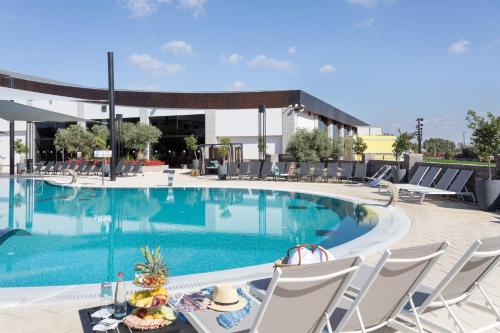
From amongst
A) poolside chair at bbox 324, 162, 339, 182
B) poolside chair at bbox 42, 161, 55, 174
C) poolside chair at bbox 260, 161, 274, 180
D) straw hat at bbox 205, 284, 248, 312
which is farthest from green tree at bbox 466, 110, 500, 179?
poolside chair at bbox 42, 161, 55, 174

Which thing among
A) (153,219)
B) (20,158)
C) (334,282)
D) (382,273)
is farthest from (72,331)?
(20,158)

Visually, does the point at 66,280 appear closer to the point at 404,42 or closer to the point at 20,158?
the point at 404,42

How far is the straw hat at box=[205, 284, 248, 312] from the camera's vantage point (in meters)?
2.78

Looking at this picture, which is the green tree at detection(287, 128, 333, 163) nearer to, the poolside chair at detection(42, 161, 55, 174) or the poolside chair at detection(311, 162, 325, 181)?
the poolside chair at detection(311, 162, 325, 181)

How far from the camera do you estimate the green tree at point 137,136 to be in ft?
94.8

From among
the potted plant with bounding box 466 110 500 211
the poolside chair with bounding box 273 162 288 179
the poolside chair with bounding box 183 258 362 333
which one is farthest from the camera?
the poolside chair with bounding box 273 162 288 179

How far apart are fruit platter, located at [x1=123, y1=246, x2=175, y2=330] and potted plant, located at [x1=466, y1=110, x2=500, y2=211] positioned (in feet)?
28.7

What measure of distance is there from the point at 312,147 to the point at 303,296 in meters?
19.6

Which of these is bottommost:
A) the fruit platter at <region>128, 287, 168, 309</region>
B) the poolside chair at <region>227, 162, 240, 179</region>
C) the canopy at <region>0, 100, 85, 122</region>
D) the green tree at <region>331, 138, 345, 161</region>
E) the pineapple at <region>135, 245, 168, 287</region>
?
the fruit platter at <region>128, 287, 168, 309</region>

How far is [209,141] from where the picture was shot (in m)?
31.0

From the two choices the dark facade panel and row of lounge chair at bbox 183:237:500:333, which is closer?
row of lounge chair at bbox 183:237:500:333

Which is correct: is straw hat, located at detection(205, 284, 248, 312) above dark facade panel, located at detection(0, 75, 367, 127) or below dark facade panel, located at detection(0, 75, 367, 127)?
below

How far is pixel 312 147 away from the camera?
21.4 m

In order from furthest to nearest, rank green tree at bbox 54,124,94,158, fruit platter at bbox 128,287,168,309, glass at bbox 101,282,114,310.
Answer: green tree at bbox 54,124,94,158
glass at bbox 101,282,114,310
fruit platter at bbox 128,287,168,309
